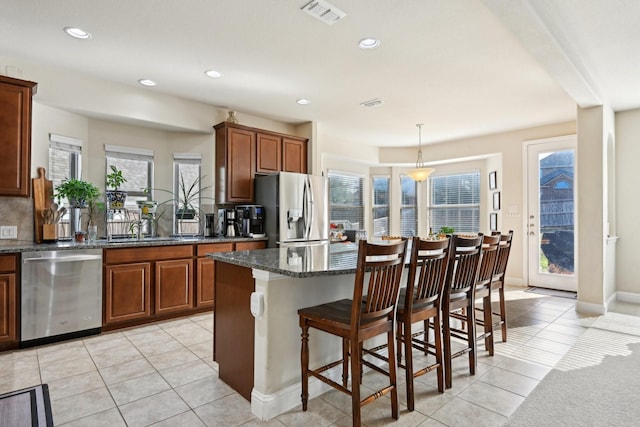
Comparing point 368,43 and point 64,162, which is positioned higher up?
point 368,43

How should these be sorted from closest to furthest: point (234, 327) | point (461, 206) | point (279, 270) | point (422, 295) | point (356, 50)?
point (279, 270) < point (422, 295) < point (234, 327) < point (356, 50) < point (461, 206)

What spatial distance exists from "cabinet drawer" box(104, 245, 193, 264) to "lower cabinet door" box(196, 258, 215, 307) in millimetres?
196

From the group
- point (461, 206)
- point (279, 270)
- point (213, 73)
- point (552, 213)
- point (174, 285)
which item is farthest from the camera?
point (461, 206)

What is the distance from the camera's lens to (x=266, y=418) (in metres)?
2.00

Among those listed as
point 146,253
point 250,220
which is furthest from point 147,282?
point 250,220

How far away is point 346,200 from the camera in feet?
23.1

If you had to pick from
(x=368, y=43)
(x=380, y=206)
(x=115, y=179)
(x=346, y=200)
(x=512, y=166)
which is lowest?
(x=380, y=206)

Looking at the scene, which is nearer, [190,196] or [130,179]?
[130,179]

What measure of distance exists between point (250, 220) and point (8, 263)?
243 centimetres

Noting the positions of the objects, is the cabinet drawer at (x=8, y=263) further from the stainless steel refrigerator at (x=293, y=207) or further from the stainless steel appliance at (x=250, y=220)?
the stainless steel refrigerator at (x=293, y=207)

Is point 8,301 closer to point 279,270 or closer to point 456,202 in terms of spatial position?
point 279,270

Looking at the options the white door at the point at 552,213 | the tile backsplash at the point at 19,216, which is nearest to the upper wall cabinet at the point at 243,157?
the tile backsplash at the point at 19,216

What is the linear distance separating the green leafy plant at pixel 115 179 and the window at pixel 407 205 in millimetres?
5364

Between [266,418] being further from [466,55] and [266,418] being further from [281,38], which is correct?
[466,55]
